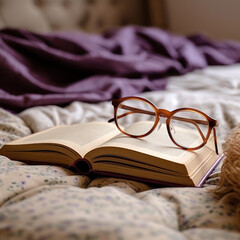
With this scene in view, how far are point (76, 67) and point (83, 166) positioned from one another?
655 millimetres

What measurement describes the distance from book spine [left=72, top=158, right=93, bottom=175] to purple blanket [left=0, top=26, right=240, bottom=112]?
460 millimetres

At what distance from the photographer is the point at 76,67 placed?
3.74 ft

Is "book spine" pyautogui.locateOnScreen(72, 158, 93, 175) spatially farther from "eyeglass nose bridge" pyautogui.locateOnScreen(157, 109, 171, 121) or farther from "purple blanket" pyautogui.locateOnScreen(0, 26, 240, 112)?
"purple blanket" pyautogui.locateOnScreen(0, 26, 240, 112)

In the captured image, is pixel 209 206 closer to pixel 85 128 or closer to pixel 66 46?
pixel 85 128

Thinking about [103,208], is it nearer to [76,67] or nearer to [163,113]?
[163,113]

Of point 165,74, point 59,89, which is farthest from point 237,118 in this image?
point 165,74

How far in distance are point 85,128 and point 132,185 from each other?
0.61 ft

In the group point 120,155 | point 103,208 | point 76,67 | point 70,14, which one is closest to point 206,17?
point 70,14

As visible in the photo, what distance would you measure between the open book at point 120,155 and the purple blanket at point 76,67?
0.39 metres

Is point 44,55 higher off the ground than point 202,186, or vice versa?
point 44,55

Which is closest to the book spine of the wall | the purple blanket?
the purple blanket

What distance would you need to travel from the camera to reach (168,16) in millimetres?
2340

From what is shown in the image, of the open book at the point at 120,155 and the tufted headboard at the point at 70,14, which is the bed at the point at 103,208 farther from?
the tufted headboard at the point at 70,14

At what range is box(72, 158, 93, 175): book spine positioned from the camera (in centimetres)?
52
